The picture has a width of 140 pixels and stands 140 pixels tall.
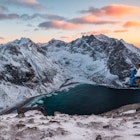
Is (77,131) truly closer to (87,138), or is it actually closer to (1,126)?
(87,138)

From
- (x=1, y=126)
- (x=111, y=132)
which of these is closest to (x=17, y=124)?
(x=1, y=126)

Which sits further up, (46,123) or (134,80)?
(134,80)

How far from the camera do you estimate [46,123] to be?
2925cm

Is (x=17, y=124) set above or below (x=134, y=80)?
below

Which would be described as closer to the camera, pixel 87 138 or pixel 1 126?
pixel 87 138

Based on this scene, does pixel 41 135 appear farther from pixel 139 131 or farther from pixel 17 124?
pixel 139 131

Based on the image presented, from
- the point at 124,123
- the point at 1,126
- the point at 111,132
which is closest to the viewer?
the point at 111,132

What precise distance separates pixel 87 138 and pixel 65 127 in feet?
12.7

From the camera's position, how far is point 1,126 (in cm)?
2816

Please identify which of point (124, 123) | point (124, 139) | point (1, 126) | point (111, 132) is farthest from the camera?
point (124, 123)

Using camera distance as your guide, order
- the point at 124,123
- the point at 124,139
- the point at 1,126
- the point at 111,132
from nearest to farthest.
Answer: the point at 124,139 → the point at 111,132 → the point at 1,126 → the point at 124,123

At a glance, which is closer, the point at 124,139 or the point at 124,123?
the point at 124,139

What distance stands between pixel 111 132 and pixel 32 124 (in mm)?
8342

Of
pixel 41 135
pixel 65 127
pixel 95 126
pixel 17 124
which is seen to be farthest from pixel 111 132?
pixel 17 124
